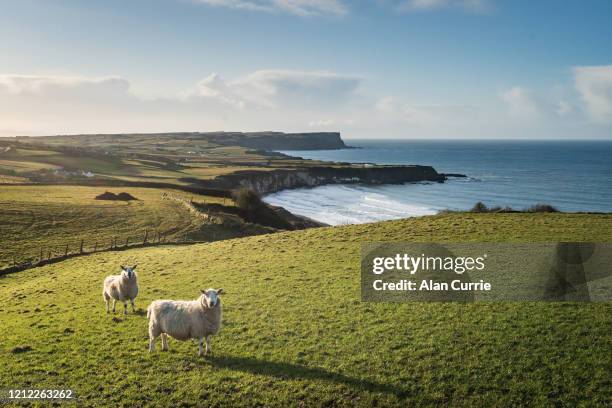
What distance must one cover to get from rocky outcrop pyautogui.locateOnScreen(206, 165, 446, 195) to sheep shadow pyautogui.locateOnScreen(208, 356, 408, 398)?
115059 mm

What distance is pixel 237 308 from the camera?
68.7ft

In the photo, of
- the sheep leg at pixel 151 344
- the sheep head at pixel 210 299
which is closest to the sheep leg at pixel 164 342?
the sheep leg at pixel 151 344

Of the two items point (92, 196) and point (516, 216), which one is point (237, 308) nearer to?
point (516, 216)

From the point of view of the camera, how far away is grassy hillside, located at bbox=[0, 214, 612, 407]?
13.0 m

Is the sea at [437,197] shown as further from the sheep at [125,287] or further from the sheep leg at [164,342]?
the sheep leg at [164,342]

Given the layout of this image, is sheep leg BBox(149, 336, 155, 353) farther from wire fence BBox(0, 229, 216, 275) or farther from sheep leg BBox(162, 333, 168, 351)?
wire fence BBox(0, 229, 216, 275)

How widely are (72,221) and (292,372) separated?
168ft

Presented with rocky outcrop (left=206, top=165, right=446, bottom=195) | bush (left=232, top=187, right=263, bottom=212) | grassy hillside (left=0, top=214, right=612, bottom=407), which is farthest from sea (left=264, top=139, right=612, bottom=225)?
grassy hillside (left=0, top=214, right=612, bottom=407)

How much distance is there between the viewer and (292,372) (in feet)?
46.6

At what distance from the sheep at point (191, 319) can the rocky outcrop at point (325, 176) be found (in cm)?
11373

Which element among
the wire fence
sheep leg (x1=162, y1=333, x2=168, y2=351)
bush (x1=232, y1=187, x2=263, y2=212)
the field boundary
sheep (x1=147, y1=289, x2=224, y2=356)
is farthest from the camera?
bush (x1=232, y1=187, x2=263, y2=212)

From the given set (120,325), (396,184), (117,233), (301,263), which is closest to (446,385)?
(120,325)

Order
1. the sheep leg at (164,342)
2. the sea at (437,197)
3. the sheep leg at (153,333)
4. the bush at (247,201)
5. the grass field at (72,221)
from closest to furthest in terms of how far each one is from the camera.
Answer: the sheep leg at (153,333) → the sheep leg at (164,342) → the grass field at (72,221) → the bush at (247,201) → the sea at (437,197)

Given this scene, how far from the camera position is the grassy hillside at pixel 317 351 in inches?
512
